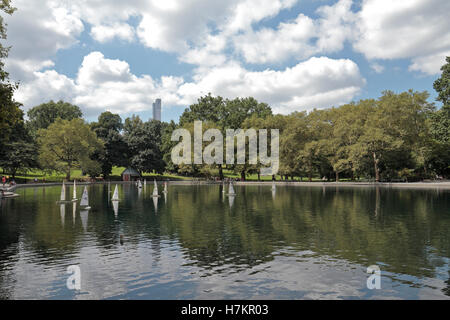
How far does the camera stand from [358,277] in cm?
1370

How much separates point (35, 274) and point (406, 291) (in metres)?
13.4

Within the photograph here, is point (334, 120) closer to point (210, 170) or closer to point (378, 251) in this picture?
point (210, 170)

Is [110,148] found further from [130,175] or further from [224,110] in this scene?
[224,110]

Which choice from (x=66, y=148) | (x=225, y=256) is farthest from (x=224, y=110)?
(x=225, y=256)

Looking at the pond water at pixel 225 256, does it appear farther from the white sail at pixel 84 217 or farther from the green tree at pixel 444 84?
the green tree at pixel 444 84

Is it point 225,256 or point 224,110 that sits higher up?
point 224,110

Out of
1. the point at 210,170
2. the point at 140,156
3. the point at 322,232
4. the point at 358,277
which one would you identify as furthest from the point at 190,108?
the point at 358,277

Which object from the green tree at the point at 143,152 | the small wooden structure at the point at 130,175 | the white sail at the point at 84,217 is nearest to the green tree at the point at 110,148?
the green tree at the point at 143,152

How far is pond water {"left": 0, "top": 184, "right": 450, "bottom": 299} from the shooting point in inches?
487

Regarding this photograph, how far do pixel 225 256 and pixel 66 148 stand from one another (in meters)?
94.0

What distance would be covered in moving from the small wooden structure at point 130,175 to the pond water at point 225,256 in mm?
84129

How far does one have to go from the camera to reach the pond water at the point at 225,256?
1238 cm

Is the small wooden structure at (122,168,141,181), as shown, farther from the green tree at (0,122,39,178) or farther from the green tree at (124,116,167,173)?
the green tree at (0,122,39,178)

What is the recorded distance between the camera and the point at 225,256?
1709 centimetres
